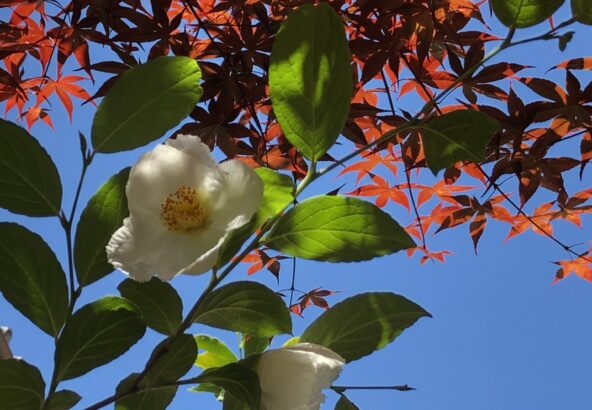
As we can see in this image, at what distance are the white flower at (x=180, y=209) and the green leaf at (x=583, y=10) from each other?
0.22m

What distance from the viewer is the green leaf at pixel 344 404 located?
372mm

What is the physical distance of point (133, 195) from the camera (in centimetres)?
30

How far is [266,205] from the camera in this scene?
310 mm

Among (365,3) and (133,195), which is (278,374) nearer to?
(133,195)

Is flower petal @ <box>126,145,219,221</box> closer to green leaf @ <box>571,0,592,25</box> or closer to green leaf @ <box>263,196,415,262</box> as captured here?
green leaf @ <box>263,196,415,262</box>

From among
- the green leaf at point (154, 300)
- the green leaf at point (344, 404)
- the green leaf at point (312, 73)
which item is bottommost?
the green leaf at point (344, 404)

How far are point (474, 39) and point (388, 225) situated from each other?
786 millimetres

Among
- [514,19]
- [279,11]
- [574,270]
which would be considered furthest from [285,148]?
[574,270]

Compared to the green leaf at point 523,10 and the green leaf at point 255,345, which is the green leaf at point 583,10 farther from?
the green leaf at point 255,345

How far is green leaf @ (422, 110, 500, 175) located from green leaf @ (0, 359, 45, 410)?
239mm

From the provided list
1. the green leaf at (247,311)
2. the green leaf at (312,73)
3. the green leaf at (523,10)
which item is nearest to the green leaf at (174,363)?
the green leaf at (247,311)

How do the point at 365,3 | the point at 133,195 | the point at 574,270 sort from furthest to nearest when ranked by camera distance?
the point at 574,270, the point at 365,3, the point at 133,195

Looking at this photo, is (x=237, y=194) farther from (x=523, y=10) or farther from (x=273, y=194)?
(x=523, y=10)

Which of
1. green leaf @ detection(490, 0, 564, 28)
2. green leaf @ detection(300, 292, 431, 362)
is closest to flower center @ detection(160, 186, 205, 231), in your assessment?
green leaf @ detection(300, 292, 431, 362)
